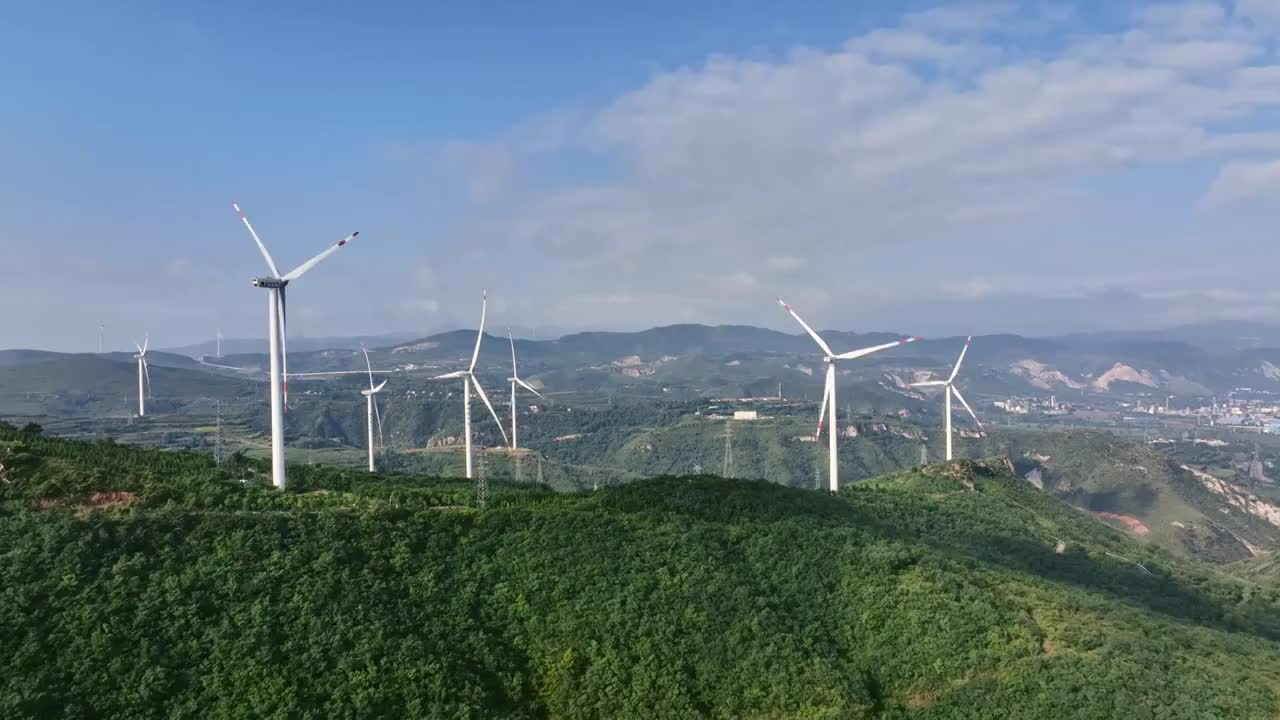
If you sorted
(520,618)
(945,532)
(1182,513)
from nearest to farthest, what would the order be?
(520,618) < (945,532) < (1182,513)

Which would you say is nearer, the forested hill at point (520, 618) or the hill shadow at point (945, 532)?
the forested hill at point (520, 618)

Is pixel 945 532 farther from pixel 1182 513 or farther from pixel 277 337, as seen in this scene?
pixel 1182 513

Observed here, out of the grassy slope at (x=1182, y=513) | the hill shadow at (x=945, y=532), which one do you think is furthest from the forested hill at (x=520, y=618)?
the grassy slope at (x=1182, y=513)

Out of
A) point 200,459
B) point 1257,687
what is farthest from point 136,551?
point 1257,687

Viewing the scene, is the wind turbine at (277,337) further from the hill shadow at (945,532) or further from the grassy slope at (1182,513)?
the grassy slope at (1182,513)

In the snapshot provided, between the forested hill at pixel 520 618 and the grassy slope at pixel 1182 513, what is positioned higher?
the forested hill at pixel 520 618

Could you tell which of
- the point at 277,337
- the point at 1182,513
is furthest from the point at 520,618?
the point at 1182,513

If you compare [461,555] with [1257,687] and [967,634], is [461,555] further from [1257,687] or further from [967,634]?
[1257,687]

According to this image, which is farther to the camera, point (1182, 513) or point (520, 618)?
point (1182, 513)
